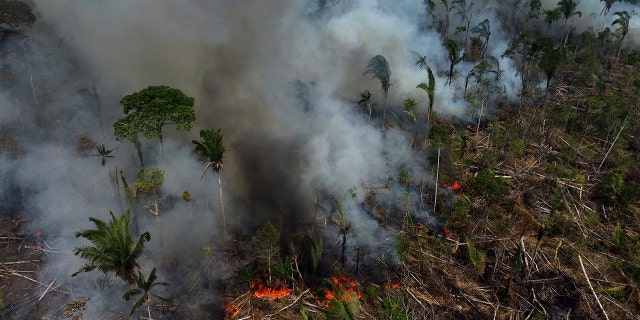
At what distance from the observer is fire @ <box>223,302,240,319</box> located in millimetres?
19469

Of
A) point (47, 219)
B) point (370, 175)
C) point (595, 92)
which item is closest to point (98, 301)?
point (47, 219)

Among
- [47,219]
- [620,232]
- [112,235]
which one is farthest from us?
[47,219]

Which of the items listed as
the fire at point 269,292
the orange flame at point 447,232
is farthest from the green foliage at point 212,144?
the orange flame at point 447,232

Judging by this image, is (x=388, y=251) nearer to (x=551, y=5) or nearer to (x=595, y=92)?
(x=595, y=92)

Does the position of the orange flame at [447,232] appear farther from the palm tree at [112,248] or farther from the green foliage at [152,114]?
the green foliage at [152,114]

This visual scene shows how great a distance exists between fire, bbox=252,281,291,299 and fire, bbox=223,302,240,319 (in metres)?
1.11

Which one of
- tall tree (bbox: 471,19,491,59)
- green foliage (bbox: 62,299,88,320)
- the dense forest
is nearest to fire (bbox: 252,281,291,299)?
the dense forest

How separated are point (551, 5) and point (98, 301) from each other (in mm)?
62509

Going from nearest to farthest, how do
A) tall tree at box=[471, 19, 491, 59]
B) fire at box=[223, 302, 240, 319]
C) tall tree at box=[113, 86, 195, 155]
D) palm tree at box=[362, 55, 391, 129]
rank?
1. fire at box=[223, 302, 240, 319]
2. tall tree at box=[113, 86, 195, 155]
3. palm tree at box=[362, 55, 391, 129]
4. tall tree at box=[471, 19, 491, 59]

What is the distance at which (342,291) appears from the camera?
19.1m

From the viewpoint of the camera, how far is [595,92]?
1578 inches

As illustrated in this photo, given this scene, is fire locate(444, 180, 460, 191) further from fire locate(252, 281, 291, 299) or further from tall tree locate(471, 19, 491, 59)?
tall tree locate(471, 19, 491, 59)

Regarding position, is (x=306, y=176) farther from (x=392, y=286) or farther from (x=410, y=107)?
(x=410, y=107)

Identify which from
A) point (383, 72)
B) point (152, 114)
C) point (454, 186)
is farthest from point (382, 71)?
point (152, 114)
